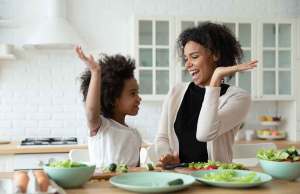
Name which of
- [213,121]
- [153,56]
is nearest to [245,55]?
[153,56]

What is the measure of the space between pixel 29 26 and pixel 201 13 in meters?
1.60

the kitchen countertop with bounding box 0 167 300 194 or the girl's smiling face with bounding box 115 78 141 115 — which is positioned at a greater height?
the girl's smiling face with bounding box 115 78 141 115

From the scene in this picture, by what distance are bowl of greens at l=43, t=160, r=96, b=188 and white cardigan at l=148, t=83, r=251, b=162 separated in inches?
24.2

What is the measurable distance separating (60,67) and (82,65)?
0.20 metres

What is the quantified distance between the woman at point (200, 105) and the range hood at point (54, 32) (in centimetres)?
170

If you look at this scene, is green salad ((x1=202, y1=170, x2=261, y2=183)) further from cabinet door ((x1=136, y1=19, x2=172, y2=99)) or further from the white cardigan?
cabinet door ((x1=136, y1=19, x2=172, y2=99))

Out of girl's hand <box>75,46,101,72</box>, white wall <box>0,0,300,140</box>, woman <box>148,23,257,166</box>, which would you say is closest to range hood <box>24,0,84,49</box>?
white wall <box>0,0,300,140</box>

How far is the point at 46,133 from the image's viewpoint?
4.18 m

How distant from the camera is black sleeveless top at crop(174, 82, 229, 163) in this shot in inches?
84.2

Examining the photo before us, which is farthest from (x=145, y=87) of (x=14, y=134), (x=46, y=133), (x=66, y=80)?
(x=14, y=134)

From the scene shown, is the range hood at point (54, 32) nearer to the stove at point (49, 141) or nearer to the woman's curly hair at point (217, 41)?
the stove at point (49, 141)

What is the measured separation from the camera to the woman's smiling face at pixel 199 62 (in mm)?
2230

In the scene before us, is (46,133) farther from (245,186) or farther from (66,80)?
(245,186)

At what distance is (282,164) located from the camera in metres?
1.59
